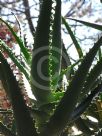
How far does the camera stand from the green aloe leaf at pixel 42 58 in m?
1.07

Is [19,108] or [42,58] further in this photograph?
[42,58]

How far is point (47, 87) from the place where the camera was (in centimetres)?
118

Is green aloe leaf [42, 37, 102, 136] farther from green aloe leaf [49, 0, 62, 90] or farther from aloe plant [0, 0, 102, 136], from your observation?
green aloe leaf [49, 0, 62, 90]

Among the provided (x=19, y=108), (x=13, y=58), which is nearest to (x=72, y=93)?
(x=19, y=108)

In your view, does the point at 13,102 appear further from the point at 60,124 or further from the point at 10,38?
the point at 10,38

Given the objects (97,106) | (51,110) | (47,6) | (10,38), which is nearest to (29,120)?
(51,110)

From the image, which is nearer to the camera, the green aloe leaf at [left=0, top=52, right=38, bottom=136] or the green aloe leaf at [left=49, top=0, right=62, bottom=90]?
the green aloe leaf at [left=0, top=52, right=38, bottom=136]

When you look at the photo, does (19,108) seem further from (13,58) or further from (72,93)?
(13,58)

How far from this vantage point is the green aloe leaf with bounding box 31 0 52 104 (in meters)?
1.07

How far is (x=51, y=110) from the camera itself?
3.81ft

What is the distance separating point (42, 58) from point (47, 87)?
0.33 feet

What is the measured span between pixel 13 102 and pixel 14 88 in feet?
0.12
